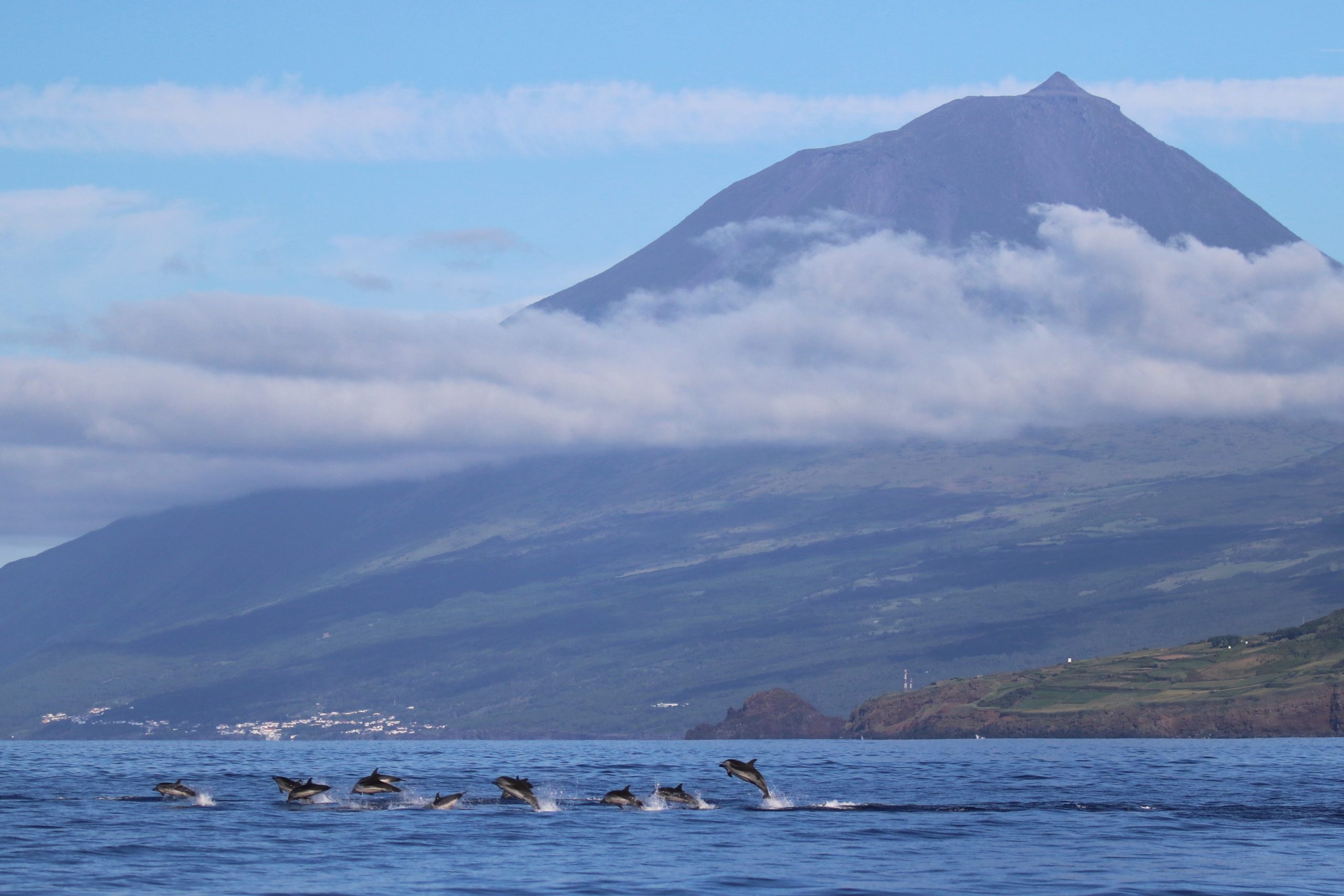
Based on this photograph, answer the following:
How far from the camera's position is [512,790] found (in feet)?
272

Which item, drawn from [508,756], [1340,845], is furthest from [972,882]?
[508,756]

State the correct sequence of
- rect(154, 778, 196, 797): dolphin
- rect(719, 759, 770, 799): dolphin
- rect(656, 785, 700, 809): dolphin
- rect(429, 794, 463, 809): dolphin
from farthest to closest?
1. rect(154, 778, 196, 797): dolphin
2. rect(429, 794, 463, 809): dolphin
3. rect(656, 785, 700, 809): dolphin
4. rect(719, 759, 770, 799): dolphin

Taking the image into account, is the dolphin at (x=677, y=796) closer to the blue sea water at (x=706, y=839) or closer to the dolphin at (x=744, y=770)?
the blue sea water at (x=706, y=839)

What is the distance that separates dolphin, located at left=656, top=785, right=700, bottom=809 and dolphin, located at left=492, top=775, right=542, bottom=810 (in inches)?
262

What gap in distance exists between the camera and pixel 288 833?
243 ft

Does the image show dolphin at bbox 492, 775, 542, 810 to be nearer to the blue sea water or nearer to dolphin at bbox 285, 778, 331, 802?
the blue sea water

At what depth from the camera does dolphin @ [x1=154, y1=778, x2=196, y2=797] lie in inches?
3472

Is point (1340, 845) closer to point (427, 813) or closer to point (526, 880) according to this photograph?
point (526, 880)

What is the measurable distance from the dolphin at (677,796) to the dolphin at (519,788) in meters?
6.64

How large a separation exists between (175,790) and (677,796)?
27.8m

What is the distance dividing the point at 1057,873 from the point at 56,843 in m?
41.0

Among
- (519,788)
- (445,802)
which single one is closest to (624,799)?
(519,788)

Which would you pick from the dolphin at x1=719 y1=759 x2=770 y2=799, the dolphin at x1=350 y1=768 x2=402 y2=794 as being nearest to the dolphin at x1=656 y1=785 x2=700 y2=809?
the dolphin at x1=719 y1=759 x2=770 y2=799

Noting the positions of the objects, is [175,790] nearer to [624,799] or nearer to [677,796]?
[624,799]
